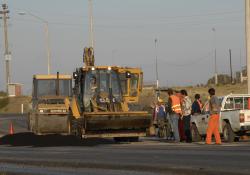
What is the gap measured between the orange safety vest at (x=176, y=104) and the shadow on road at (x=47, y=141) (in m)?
3.14

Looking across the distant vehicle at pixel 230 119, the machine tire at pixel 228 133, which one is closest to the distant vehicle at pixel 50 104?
the distant vehicle at pixel 230 119

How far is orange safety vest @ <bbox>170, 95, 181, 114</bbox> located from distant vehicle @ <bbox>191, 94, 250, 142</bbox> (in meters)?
0.96

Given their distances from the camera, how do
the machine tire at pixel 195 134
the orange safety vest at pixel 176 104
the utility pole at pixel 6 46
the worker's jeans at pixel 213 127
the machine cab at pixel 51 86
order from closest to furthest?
the worker's jeans at pixel 213 127 → the orange safety vest at pixel 176 104 → the machine tire at pixel 195 134 → the machine cab at pixel 51 86 → the utility pole at pixel 6 46

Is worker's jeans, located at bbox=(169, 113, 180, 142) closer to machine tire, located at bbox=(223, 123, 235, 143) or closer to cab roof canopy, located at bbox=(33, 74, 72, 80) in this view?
machine tire, located at bbox=(223, 123, 235, 143)

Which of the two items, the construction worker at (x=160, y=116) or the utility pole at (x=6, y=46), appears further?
the utility pole at (x=6, y=46)

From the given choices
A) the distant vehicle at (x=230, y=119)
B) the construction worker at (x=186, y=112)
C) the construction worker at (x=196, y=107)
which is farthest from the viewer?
the construction worker at (x=196, y=107)

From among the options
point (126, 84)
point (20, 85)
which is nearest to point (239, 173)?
point (126, 84)

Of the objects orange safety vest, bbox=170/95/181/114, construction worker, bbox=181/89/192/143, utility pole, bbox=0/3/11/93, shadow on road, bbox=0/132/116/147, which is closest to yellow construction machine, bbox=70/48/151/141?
shadow on road, bbox=0/132/116/147

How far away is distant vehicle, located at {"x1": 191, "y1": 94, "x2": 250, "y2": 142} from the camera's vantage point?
23.7 meters

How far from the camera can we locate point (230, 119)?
2409cm

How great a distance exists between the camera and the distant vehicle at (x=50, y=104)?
32.4 meters

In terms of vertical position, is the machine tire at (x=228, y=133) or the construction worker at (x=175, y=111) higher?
the construction worker at (x=175, y=111)

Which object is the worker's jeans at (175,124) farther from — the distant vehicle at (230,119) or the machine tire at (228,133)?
the machine tire at (228,133)

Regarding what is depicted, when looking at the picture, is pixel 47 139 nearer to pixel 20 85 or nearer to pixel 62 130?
pixel 62 130
